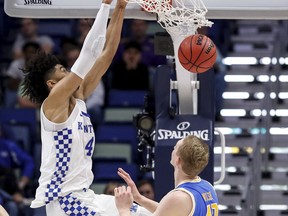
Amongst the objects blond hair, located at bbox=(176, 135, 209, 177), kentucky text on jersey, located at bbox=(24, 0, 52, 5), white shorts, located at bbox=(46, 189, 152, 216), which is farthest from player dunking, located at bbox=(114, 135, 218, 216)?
kentucky text on jersey, located at bbox=(24, 0, 52, 5)

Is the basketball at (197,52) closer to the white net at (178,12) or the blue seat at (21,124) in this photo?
the white net at (178,12)

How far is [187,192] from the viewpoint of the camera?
7.27 m

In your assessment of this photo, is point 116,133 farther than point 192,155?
Yes

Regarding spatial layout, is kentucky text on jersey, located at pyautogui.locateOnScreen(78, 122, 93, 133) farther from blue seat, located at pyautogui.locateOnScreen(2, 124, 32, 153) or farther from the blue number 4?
blue seat, located at pyautogui.locateOnScreen(2, 124, 32, 153)

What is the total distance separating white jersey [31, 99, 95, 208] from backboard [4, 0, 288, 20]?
1021 mm

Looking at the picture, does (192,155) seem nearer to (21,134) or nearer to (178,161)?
(178,161)

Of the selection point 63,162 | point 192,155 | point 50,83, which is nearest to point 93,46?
point 50,83

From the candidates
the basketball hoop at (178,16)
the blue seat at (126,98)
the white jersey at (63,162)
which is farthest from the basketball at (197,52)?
the blue seat at (126,98)

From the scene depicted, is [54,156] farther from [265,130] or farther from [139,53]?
[139,53]

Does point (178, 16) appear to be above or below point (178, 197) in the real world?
above

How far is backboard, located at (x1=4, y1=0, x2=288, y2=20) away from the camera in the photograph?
8664 mm

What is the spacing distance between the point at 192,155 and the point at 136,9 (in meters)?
1.82

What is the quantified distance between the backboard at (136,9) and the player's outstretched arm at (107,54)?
216 millimetres

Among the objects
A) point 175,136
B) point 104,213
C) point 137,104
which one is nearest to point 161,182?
point 175,136
